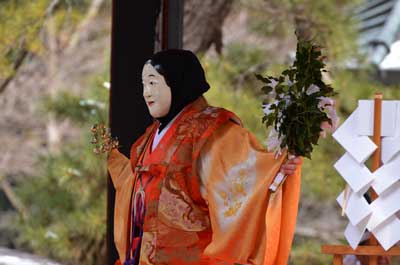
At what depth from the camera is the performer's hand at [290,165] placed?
2.97 m

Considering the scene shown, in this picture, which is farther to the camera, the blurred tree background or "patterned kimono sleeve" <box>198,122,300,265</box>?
the blurred tree background

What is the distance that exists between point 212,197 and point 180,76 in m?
0.42

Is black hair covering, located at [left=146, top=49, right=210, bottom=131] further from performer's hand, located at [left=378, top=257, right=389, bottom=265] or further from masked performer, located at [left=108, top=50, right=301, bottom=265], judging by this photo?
performer's hand, located at [left=378, top=257, right=389, bottom=265]

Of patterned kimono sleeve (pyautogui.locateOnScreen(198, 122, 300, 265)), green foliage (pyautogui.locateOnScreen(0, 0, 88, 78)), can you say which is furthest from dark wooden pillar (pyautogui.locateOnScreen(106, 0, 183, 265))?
green foliage (pyautogui.locateOnScreen(0, 0, 88, 78))

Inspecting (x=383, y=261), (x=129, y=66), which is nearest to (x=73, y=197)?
(x=129, y=66)

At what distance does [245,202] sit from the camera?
3.11m

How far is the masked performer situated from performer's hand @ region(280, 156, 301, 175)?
13 mm

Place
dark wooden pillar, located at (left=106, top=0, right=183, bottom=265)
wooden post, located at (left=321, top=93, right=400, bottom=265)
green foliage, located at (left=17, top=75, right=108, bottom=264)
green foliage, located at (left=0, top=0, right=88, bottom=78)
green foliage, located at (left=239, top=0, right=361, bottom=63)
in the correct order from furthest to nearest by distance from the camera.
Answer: green foliage, located at (left=0, top=0, right=88, bottom=78) → green foliage, located at (left=17, top=75, right=108, bottom=264) → green foliage, located at (left=239, top=0, right=361, bottom=63) → dark wooden pillar, located at (left=106, top=0, right=183, bottom=265) → wooden post, located at (left=321, top=93, right=400, bottom=265)

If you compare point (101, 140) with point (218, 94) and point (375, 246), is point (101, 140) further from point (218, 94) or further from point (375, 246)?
point (218, 94)

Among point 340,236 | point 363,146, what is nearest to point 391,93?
point 340,236

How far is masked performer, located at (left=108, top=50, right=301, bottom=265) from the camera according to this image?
3.08 metres

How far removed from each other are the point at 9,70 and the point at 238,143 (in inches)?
176

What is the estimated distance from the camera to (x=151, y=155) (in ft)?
10.9

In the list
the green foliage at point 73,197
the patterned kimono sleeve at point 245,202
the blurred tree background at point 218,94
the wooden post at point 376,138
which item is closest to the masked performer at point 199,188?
the patterned kimono sleeve at point 245,202
